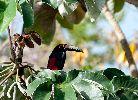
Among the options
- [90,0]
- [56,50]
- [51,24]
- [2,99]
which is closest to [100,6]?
[90,0]

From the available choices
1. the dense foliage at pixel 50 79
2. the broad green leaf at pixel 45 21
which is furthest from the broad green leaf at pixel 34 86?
the broad green leaf at pixel 45 21

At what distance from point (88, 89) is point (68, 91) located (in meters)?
0.05

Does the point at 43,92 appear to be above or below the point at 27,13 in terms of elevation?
below

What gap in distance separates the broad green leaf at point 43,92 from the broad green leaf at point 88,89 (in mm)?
70

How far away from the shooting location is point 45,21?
2133 mm

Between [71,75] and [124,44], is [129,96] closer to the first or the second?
[71,75]

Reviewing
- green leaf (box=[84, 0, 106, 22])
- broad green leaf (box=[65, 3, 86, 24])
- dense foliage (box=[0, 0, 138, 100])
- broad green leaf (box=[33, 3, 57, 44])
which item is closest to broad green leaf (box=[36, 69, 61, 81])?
dense foliage (box=[0, 0, 138, 100])

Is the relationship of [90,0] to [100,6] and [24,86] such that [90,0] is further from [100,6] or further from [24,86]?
[24,86]

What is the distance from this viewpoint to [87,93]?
131cm

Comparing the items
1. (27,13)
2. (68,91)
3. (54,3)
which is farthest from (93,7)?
(68,91)

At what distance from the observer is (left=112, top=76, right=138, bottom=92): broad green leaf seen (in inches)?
53.4

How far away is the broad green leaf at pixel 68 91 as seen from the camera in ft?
4.17

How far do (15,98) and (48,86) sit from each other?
6.2 inches

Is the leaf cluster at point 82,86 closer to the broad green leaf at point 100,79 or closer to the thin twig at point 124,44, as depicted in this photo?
the broad green leaf at point 100,79
